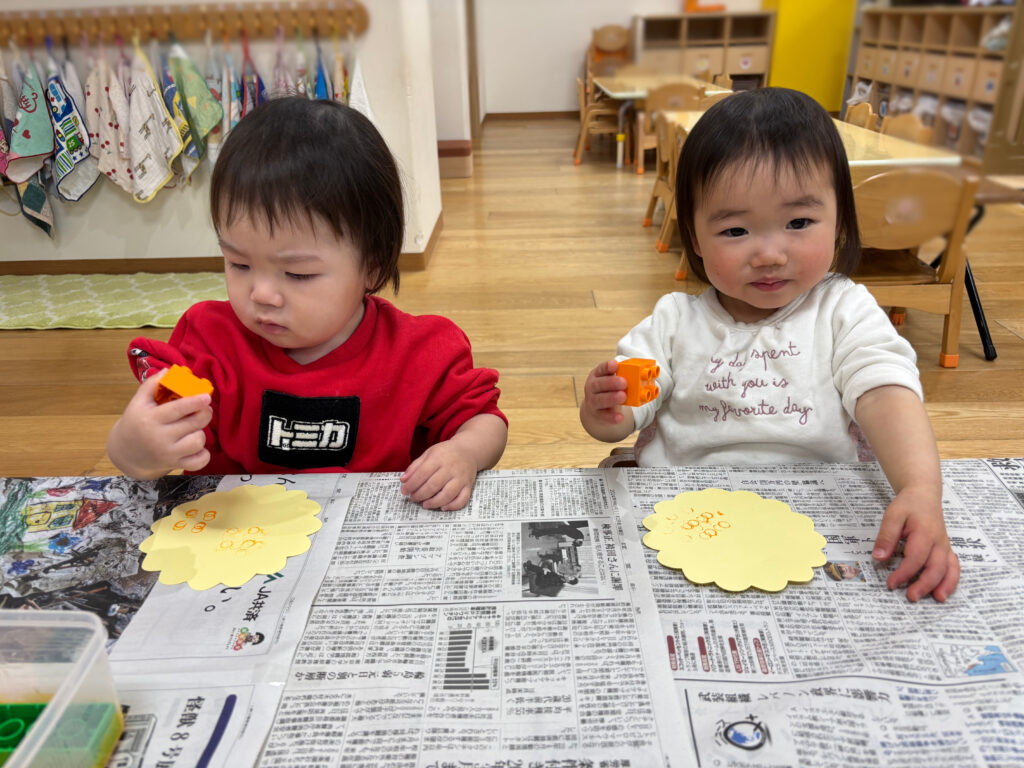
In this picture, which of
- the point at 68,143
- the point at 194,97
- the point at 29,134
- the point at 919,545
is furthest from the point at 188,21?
the point at 68,143

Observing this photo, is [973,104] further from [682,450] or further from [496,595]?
[682,450]

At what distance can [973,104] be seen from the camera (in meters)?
0.20

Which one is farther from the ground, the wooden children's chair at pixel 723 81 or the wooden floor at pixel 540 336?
the wooden children's chair at pixel 723 81

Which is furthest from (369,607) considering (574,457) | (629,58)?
(574,457)

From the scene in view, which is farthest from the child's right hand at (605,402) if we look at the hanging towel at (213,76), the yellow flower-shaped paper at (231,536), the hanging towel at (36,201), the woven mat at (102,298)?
the hanging towel at (36,201)

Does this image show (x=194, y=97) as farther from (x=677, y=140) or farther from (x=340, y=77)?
(x=677, y=140)

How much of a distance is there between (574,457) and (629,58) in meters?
0.92

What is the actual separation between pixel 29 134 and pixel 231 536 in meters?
1.30

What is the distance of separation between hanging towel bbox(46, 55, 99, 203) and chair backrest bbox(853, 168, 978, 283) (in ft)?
2.38

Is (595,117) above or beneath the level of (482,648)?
above

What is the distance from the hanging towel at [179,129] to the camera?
0.87 metres

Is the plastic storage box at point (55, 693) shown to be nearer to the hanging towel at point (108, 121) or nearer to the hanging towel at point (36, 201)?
the hanging towel at point (108, 121)

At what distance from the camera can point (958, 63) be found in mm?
204

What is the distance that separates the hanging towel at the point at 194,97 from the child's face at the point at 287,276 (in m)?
0.27
